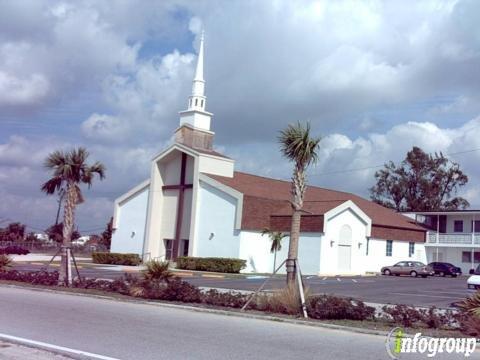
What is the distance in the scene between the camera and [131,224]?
53.7 meters

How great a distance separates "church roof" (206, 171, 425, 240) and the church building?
8 cm

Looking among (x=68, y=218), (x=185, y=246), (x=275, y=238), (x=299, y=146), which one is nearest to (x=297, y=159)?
(x=299, y=146)

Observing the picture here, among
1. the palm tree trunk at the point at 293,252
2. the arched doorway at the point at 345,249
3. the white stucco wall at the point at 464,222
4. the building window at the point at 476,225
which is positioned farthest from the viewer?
the white stucco wall at the point at 464,222

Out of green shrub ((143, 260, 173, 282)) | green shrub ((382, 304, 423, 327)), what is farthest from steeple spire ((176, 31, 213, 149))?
green shrub ((382, 304, 423, 327))

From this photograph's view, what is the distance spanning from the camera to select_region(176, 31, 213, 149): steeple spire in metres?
51.2

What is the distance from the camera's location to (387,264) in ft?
167

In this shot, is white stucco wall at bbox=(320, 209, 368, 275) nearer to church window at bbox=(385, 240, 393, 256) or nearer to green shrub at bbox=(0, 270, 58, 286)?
church window at bbox=(385, 240, 393, 256)

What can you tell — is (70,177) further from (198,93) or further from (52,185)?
(198,93)

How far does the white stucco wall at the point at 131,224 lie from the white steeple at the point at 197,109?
740 cm

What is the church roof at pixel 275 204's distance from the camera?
145 ft

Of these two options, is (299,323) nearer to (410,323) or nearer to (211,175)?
(410,323)

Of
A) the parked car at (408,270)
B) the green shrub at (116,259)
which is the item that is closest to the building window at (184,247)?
the green shrub at (116,259)

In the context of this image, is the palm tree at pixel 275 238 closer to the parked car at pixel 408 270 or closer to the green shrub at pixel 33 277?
the parked car at pixel 408 270

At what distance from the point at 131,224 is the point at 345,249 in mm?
20206
